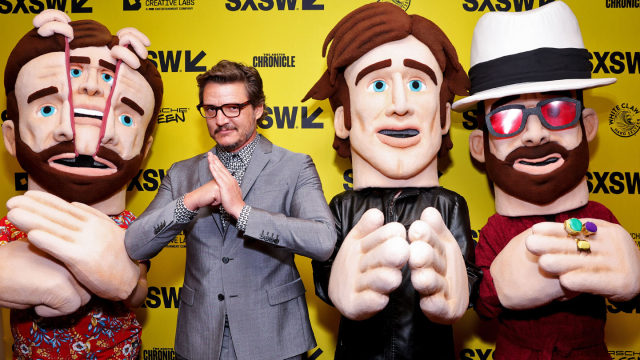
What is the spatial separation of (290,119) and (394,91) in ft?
2.88

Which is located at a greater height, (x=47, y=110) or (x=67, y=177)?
(x=47, y=110)

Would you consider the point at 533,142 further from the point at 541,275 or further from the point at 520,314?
the point at 520,314

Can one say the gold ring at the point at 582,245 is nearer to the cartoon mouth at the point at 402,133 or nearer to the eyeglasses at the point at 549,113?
the eyeglasses at the point at 549,113

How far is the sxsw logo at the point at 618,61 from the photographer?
2773 mm

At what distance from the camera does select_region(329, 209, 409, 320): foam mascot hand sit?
1.55 metres

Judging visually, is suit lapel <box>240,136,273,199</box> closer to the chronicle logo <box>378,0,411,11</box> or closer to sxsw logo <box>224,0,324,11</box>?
sxsw logo <box>224,0,324,11</box>

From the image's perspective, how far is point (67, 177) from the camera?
7.29 feet

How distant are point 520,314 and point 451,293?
661 millimetres

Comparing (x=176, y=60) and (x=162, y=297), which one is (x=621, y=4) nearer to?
(x=176, y=60)

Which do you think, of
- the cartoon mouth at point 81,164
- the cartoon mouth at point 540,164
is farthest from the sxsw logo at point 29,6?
the cartoon mouth at point 540,164

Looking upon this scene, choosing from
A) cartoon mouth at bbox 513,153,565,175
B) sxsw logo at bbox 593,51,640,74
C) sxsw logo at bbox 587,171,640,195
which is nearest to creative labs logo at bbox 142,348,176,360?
cartoon mouth at bbox 513,153,565,175

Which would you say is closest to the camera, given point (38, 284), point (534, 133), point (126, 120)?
point (38, 284)

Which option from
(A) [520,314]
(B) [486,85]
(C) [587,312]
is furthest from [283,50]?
(C) [587,312]

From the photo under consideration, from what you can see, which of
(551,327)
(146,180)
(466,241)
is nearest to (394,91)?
(466,241)
